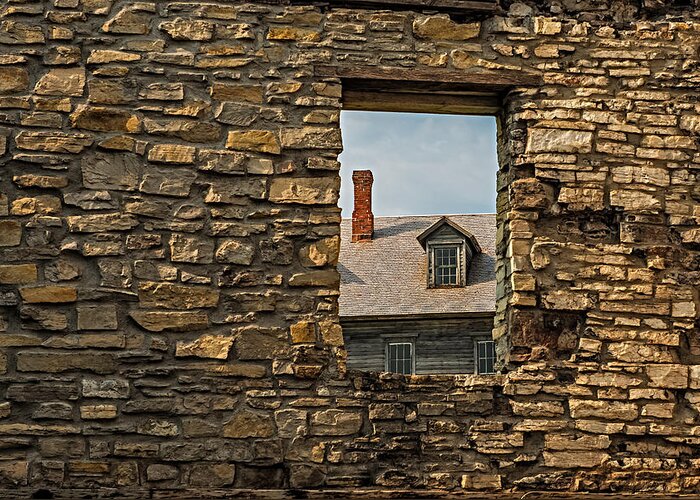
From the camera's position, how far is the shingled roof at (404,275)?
18.8 metres

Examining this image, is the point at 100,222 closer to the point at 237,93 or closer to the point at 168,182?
the point at 168,182

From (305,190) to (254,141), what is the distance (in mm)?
452

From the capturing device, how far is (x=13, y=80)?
19.6 feet

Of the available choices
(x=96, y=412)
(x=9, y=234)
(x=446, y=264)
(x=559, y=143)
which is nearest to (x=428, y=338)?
(x=446, y=264)

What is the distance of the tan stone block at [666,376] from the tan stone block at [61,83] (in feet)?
13.2

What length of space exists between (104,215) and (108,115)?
0.64 meters

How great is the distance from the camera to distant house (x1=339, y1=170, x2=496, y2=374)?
18.6m


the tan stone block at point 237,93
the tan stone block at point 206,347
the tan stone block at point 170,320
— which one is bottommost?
the tan stone block at point 206,347

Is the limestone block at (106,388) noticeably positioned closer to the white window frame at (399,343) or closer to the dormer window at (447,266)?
the white window frame at (399,343)

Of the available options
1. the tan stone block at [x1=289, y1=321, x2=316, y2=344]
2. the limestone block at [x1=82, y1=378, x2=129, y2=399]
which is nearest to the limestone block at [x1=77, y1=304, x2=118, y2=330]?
the limestone block at [x1=82, y1=378, x2=129, y2=399]

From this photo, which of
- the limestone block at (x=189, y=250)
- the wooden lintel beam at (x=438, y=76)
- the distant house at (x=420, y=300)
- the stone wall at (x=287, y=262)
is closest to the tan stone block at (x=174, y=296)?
the stone wall at (x=287, y=262)

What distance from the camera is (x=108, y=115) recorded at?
5.97 meters

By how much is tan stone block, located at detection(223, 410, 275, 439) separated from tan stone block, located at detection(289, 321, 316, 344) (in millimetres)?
494

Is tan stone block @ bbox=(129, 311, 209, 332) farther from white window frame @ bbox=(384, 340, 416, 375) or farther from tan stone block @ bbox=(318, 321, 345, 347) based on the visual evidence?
white window frame @ bbox=(384, 340, 416, 375)
